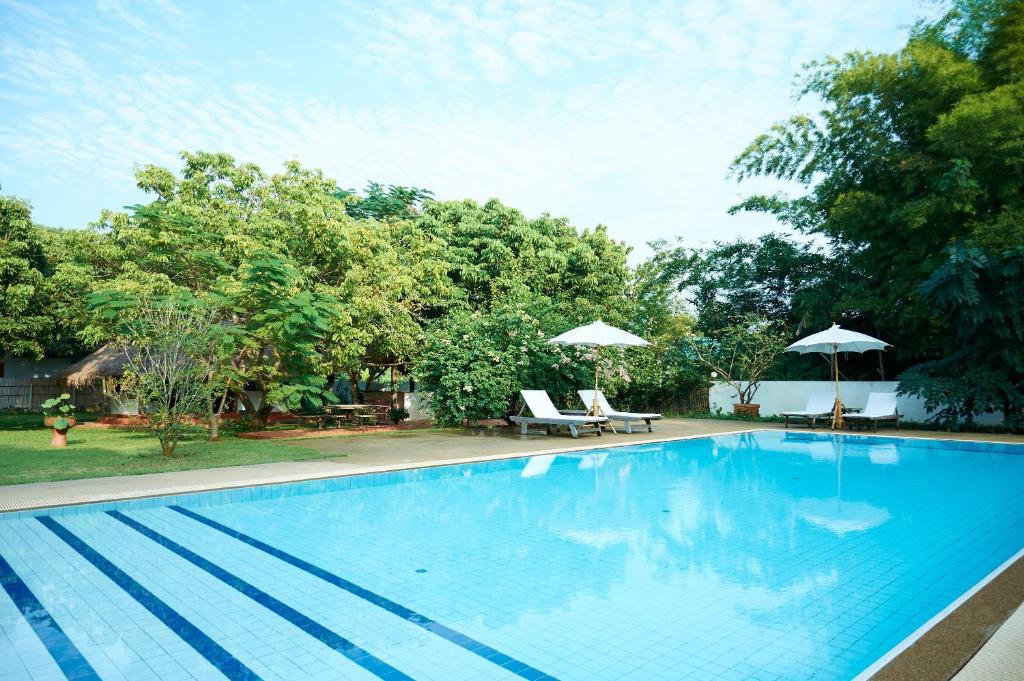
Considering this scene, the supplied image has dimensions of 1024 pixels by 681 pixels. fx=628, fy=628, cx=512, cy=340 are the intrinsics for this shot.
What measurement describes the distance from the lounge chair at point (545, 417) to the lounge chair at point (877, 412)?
20.6 ft

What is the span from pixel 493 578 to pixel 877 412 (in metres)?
13.6

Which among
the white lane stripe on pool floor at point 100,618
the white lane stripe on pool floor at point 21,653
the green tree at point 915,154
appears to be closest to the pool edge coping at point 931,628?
the white lane stripe on pool floor at point 100,618

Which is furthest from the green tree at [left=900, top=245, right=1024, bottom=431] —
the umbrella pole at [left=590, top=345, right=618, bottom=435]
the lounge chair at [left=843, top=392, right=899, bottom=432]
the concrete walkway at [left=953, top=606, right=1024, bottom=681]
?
the concrete walkway at [left=953, top=606, right=1024, bottom=681]

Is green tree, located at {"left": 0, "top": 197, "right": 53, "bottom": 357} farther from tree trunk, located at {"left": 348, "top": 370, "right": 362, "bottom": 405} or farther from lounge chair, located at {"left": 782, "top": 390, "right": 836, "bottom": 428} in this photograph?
lounge chair, located at {"left": 782, "top": 390, "right": 836, "bottom": 428}

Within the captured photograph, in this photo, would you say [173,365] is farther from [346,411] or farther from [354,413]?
[346,411]

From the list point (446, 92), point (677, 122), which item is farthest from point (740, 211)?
point (446, 92)

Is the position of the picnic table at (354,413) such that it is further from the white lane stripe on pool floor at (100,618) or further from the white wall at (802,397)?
the white wall at (802,397)

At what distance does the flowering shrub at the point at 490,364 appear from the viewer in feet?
45.6

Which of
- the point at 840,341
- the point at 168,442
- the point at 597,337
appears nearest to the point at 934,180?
the point at 840,341

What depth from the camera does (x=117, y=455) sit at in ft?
33.4

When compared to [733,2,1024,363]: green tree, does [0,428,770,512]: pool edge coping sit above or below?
below

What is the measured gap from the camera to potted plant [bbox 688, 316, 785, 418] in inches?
754

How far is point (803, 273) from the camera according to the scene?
2177 cm

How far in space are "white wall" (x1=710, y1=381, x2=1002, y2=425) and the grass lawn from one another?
543 inches
